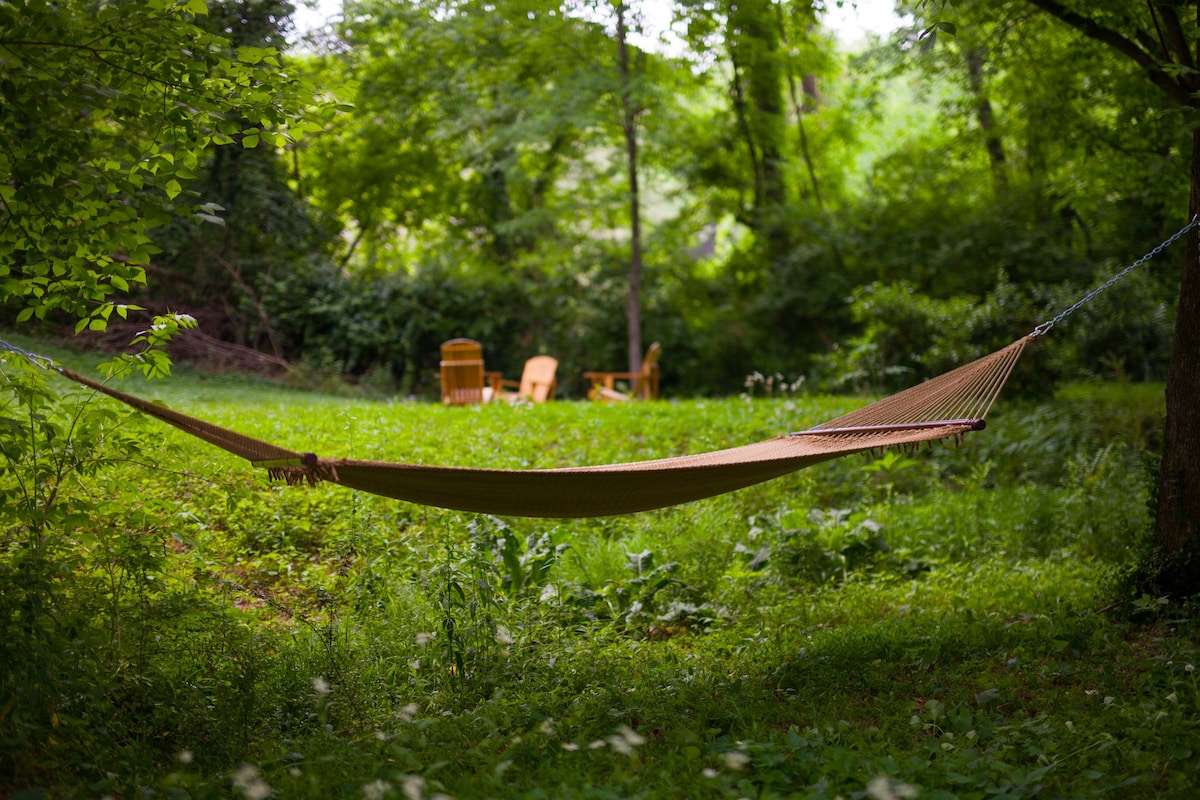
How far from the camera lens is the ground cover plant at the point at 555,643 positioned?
2.02m

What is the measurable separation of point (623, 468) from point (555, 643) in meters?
0.72

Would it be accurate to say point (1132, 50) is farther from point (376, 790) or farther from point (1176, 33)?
point (376, 790)

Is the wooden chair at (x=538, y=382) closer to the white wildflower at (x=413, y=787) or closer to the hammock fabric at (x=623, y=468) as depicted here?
the hammock fabric at (x=623, y=468)

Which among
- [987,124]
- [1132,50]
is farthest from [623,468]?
[987,124]

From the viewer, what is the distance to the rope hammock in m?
2.22

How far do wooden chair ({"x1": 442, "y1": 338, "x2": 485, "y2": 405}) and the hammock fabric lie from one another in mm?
4863

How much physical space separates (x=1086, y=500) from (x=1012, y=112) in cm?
653

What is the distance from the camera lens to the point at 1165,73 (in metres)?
3.24

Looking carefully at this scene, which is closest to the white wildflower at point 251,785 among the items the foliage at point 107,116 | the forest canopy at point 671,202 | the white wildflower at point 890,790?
the white wildflower at point 890,790

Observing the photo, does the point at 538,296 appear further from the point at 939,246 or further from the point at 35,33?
the point at 35,33

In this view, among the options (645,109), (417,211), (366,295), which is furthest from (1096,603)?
(417,211)

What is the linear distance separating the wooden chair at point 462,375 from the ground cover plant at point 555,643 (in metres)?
2.89

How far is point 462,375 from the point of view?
770 centimetres

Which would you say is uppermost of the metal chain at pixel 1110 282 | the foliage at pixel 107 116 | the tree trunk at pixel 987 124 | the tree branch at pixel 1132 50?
the tree trunk at pixel 987 124
